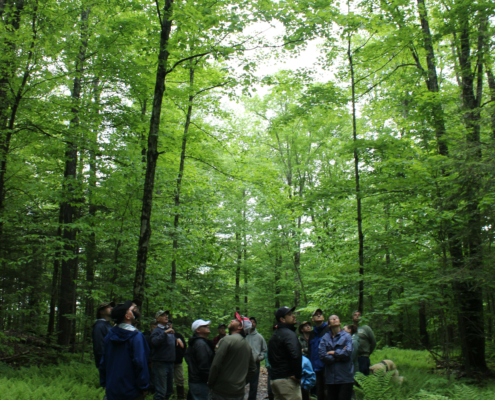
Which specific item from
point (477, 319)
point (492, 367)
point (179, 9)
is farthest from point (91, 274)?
point (492, 367)

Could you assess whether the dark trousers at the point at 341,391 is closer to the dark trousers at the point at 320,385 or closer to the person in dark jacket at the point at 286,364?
the person in dark jacket at the point at 286,364

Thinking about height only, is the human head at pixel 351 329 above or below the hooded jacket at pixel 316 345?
above

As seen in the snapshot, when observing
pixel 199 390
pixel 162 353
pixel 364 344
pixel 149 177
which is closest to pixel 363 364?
pixel 364 344

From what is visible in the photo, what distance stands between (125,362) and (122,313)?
57 centimetres

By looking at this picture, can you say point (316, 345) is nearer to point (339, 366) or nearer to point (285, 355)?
point (339, 366)

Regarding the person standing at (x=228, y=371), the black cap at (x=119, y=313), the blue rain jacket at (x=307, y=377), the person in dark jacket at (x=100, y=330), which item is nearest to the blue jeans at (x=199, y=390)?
the person standing at (x=228, y=371)

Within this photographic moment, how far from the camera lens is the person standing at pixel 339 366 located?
5.23 m

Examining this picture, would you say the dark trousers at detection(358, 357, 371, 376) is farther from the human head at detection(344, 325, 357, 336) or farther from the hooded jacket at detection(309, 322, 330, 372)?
the hooded jacket at detection(309, 322, 330, 372)

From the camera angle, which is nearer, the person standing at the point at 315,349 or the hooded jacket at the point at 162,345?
the hooded jacket at the point at 162,345

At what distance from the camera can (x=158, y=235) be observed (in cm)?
965

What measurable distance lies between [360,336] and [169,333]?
4038mm

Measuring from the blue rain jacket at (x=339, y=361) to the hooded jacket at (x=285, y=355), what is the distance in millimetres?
626

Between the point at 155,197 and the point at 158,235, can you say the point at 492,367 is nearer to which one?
the point at 158,235

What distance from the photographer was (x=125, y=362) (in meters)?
3.96
